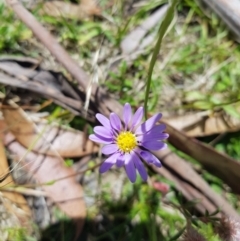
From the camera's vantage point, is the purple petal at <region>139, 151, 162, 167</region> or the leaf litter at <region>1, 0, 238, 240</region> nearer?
the purple petal at <region>139, 151, 162, 167</region>

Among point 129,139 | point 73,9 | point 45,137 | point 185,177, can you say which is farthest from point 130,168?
point 73,9

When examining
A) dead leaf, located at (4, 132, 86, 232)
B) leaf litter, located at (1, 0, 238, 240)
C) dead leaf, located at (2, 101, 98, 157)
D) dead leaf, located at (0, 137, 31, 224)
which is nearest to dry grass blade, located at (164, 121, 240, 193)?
leaf litter, located at (1, 0, 238, 240)

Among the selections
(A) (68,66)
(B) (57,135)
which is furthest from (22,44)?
(B) (57,135)

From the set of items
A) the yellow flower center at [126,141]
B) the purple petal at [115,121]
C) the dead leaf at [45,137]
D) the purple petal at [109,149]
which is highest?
the purple petal at [115,121]

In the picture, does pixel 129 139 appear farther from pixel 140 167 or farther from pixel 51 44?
pixel 51 44

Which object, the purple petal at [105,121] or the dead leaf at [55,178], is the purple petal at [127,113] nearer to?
the purple petal at [105,121]

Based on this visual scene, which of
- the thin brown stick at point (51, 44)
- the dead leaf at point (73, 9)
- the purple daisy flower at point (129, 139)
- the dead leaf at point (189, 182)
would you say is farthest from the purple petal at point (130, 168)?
the dead leaf at point (73, 9)

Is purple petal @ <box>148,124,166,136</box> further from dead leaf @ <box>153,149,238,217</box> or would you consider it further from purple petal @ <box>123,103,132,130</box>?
dead leaf @ <box>153,149,238,217</box>

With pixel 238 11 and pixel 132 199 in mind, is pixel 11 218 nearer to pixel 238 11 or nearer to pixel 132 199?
pixel 132 199
